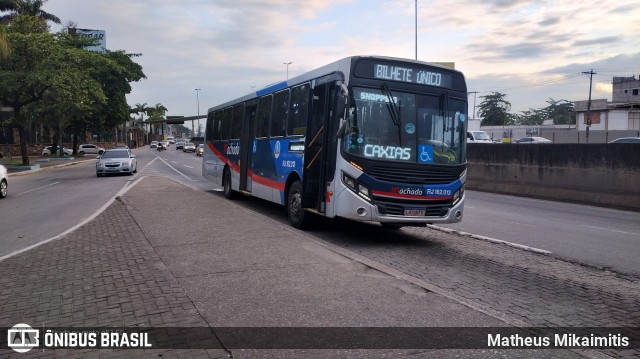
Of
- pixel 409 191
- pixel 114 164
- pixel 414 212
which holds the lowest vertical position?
pixel 414 212

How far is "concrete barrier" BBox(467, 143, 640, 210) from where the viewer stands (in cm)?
1488

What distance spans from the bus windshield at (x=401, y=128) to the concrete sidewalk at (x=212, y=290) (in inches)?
74.0

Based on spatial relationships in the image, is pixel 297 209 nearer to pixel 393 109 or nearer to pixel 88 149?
pixel 393 109

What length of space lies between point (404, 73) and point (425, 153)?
1.44 metres

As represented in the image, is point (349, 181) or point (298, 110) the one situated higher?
point (298, 110)

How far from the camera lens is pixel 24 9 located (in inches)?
1950

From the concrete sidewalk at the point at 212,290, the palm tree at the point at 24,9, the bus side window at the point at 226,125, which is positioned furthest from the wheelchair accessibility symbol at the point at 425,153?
the palm tree at the point at 24,9

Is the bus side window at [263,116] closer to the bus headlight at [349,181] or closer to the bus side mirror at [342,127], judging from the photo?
the bus side mirror at [342,127]

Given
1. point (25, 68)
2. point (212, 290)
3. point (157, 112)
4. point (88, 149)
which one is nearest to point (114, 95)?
point (88, 149)

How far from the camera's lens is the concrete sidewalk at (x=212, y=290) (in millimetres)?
4543

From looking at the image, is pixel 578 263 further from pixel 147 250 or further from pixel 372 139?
pixel 147 250

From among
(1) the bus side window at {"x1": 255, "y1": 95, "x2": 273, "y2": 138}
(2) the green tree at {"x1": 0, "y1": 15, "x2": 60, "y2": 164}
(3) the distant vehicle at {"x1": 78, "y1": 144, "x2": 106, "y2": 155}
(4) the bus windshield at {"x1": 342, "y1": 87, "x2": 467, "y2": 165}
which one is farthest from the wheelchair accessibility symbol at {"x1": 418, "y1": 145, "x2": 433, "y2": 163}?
(3) the distant vehicle at {"x1": 78, "y1": 144, "x2": 106, "y2": 155}

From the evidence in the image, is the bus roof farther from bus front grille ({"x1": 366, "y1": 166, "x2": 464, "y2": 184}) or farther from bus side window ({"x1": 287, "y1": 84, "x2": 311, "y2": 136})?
bus front grille ({"x1": 366, "y1": 166, "x2": 464, "y2": 184})

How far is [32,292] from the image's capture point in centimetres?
543
